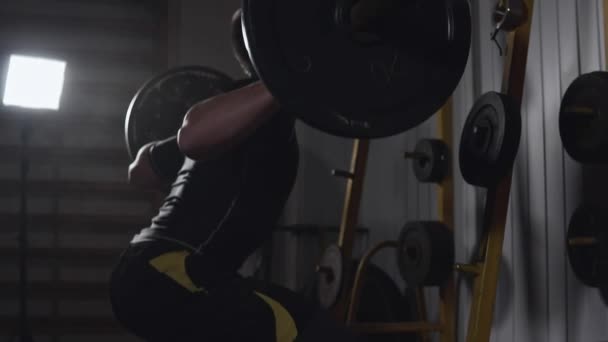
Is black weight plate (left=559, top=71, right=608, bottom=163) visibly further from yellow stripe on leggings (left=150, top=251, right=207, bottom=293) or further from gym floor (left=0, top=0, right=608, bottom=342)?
gym floor (left=0, top=0, right=608, bottom=342)

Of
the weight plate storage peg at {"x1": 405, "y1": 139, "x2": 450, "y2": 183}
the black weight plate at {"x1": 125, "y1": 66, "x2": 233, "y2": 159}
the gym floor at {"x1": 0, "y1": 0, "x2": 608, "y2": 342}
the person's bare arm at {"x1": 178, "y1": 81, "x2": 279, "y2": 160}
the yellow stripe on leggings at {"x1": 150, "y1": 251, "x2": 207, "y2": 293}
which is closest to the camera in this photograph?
the person's bare arm at {"x1": 178, "y1": 81, "x2": 279, "y2": 160}

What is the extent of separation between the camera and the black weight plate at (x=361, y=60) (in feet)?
2.81

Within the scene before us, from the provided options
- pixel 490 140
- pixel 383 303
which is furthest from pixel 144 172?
pixel 383 303

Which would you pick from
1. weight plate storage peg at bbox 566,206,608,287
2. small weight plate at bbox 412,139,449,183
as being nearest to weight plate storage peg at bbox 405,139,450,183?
small weight plate at bbox 412,139,449,183

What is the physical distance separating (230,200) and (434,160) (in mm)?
986

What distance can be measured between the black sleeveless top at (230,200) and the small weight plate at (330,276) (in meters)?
1.10

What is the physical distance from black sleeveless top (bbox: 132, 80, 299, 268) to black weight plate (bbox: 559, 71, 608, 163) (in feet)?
2.05

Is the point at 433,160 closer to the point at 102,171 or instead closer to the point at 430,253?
the point at 430,253

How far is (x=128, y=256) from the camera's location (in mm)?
1129

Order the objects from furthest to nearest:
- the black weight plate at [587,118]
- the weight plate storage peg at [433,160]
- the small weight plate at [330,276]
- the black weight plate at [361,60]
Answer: the small weight plate at [330,276], the weight plate storage peg at [433,160], the black weight plate at [587,118], the black weight plate at [361,60]

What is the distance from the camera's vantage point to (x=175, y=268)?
108cm

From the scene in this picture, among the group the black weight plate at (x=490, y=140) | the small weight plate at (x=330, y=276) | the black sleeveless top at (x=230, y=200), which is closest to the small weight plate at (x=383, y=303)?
the small weight plate at (x=330, y=276)

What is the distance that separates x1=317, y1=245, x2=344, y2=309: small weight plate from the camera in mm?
2196

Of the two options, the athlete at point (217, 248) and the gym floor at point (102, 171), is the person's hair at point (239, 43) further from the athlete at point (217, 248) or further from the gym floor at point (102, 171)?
the gym floor at point (102, 171)
